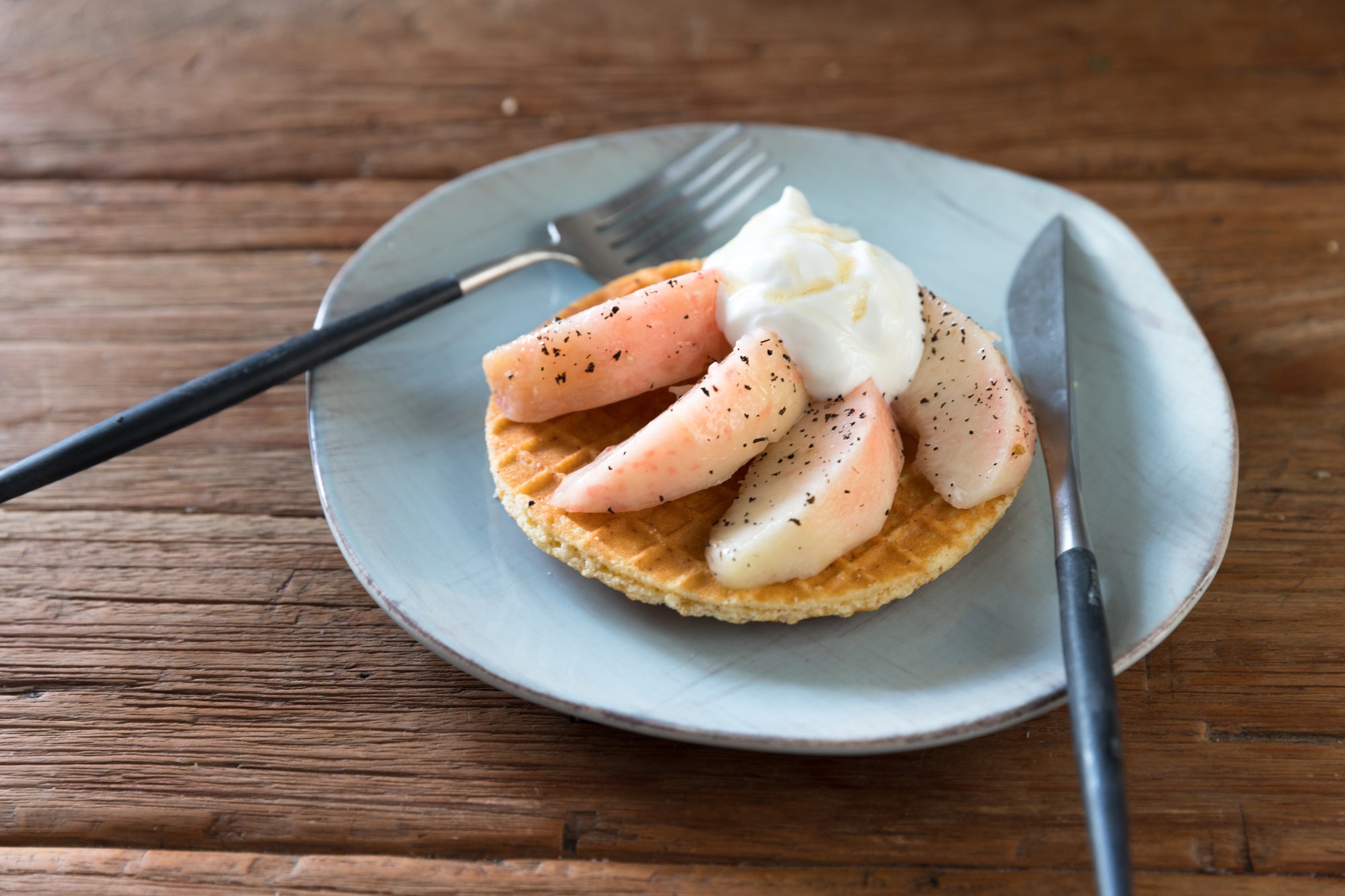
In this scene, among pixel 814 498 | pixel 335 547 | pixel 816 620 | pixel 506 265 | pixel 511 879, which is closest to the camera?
pixel 511 879

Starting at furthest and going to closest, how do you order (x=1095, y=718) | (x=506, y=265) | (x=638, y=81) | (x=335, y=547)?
1. (x=638, y=81)
2. (x=506, y=265)
3. (x=335, y=547)
4. (x=1095, y=718)

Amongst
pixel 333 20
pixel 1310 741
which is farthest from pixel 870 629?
pixel 333 20

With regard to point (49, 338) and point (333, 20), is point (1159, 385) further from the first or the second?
point (333, 20)

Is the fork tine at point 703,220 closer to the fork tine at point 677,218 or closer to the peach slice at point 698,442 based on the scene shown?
the fork tine at point 677,218

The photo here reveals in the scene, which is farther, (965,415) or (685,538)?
(965,415)

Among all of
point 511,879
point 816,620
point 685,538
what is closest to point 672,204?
point 685,538

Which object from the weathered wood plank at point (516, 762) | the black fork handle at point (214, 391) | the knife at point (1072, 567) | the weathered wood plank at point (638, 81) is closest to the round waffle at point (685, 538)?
the knife at point (1072, 567)

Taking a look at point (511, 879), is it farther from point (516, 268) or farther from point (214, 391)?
point (516, 268)
